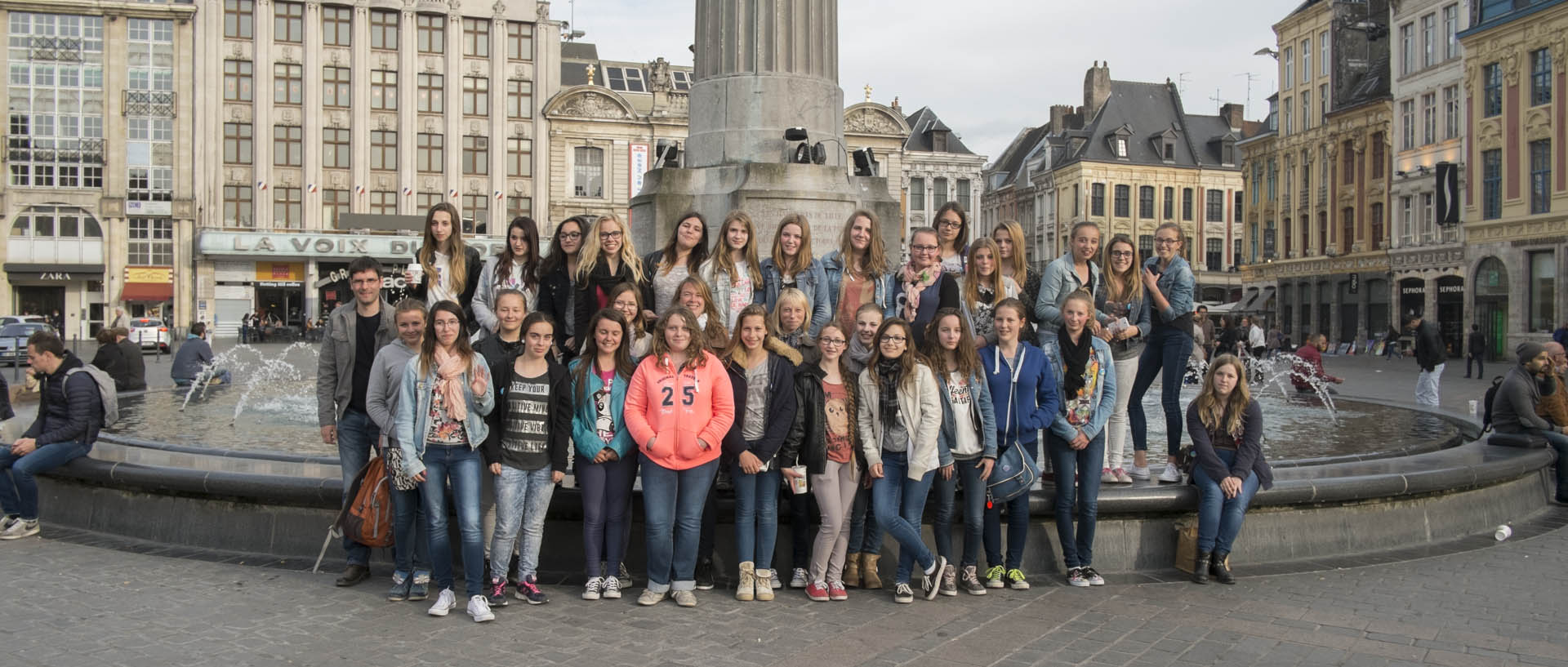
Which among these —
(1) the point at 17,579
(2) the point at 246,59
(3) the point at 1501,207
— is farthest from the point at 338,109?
→ (1) the point at 17,579

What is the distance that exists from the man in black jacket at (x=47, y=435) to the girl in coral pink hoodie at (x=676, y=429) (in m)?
4.18

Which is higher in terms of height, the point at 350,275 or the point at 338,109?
the point at 338,109

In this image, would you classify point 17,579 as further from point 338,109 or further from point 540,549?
point 338,109

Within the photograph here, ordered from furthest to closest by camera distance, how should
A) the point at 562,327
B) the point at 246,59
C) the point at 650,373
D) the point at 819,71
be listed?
1. the point at 246,59
2. the point at 819,71
3. the point at 562,327
4. the point at 650,373

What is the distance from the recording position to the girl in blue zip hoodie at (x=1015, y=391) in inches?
246

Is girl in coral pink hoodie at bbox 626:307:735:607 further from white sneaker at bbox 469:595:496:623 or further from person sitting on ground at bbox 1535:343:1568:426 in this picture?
person sitting on ground at bbox 1535:343:1568:426

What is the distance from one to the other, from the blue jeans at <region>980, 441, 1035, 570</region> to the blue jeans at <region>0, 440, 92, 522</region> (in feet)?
19.2

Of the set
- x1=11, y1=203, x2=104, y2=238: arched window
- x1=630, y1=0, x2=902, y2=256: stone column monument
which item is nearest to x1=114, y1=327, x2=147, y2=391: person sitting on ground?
x1=630, y1=0, x2=902, y2=256: stone column monument

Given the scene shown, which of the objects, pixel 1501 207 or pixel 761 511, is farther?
pixel 1501 207

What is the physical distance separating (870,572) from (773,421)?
1.01 metres

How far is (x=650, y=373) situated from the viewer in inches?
235

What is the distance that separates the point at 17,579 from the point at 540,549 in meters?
2.76

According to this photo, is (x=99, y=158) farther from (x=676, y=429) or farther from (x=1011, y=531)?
(x=1011, y=531)

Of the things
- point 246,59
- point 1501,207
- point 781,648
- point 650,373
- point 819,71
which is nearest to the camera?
point 781,648
